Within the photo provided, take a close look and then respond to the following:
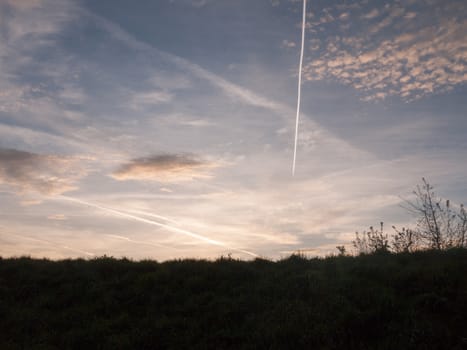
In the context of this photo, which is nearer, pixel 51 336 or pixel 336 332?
pixel 336 332

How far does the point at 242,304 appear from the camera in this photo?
35.2 ft

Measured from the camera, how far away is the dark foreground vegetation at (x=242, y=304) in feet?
28.9

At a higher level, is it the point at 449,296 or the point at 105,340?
the point at 449,296

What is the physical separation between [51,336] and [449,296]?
10.5 meters

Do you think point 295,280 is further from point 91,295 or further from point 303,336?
point 91,295

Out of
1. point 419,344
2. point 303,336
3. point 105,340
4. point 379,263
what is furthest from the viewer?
point 379,263

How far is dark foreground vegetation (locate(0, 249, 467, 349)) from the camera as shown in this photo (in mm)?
Result: 8797

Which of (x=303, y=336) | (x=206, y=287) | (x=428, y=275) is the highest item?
(x=428, y=275)

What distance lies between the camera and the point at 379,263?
1276cm

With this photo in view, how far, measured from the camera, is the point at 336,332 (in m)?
8.70

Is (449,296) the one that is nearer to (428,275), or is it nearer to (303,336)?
(428,275)

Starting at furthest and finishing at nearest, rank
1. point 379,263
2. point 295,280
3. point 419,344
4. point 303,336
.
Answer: point 379,263
point 295,280
point 303,336
point 419,344

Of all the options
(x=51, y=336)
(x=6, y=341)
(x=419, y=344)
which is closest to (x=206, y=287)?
(x=51, y=336)

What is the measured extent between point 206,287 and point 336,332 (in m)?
4.75
